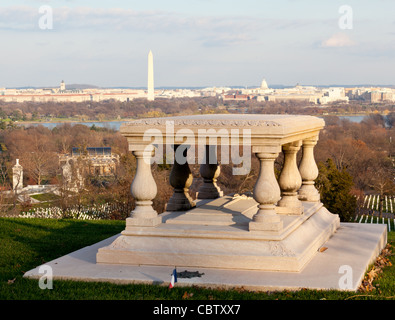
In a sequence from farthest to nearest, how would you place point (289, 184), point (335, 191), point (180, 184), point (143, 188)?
point (335, 191)
point (180, 184)
point (289, 184)
point (143, 188)

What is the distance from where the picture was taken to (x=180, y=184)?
11.0m

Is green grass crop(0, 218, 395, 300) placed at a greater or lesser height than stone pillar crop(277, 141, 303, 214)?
lesser

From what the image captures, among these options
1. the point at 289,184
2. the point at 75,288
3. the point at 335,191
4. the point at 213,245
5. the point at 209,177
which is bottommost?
the point at 335,191

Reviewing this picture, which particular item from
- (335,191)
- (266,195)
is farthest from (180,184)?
(335,191)

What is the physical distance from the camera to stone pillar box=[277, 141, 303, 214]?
1039 centimetres

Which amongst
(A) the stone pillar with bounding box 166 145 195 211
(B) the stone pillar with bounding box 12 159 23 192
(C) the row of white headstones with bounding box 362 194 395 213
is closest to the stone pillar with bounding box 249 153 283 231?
(A) the stone pillar with bounding box 166 145 195 211

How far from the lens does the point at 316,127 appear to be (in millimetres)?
11125

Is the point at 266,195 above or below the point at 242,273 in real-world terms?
above

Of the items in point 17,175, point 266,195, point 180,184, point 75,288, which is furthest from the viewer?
point 17,175

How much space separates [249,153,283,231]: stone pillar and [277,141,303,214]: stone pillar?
1.72m

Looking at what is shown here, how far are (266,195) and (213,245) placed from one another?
1011mm

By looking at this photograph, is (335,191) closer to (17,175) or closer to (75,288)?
(17,175)

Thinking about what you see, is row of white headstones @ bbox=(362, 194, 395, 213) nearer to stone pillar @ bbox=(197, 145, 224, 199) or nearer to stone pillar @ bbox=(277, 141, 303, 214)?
stone pillar @ bbox=(197, 145, 224, 199)
